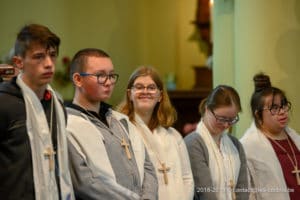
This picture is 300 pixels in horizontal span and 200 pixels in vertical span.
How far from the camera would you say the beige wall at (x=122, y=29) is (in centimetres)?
684

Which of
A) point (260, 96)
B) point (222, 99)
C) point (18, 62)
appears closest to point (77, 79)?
point (18, 62)

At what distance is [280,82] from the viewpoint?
436 cm

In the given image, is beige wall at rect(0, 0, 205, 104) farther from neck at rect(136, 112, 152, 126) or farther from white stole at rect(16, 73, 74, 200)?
white stole at rect(16, 73, 74, 200)

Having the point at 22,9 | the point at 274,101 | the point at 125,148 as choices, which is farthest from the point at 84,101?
the point at 22,9

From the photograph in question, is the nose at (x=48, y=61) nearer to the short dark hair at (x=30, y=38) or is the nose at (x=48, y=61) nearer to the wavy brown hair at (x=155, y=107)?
the short dark hair at (x=30, y=38)

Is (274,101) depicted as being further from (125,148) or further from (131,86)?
(125,148)

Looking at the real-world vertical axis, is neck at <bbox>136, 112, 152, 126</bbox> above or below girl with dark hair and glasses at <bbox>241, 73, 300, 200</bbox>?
above

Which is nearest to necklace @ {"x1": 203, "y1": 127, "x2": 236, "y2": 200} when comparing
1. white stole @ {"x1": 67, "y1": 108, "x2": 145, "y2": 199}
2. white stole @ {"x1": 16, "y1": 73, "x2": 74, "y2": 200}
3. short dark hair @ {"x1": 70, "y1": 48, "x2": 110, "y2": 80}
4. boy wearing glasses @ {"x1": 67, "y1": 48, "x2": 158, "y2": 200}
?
boy wearing glasses @ {"x1": 67, "y1": 48, "x2": 158, "y2": 200}

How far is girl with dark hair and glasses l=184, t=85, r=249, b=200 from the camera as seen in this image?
338 centimetres

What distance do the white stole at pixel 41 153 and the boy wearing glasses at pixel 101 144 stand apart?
0.17 meters

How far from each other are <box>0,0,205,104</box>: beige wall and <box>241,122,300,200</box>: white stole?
3778 mm

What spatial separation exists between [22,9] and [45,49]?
4.56 metres

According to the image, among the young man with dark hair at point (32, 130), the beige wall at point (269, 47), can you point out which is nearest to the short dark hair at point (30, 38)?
the young man with dark hair at point (32, 130)

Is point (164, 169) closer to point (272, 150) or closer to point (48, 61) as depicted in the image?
point (272, 150)
